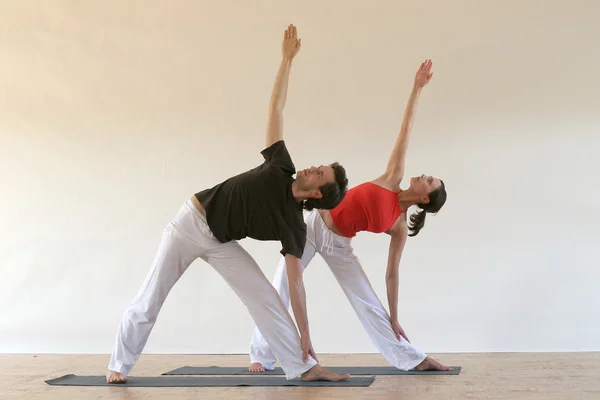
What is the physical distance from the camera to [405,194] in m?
3.16

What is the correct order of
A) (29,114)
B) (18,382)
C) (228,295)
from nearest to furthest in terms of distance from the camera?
(18,382) → (228,295) → (29,114)

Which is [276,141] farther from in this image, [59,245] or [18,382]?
[59,245]

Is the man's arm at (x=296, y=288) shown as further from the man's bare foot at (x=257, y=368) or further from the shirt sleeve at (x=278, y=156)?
the man's bare foot at (x=257, y=368)

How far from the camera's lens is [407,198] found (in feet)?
10.3

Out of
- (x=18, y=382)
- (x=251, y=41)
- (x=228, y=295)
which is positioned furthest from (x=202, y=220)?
(x=251, y=41)

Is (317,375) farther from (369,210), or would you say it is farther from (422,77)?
(422,77)

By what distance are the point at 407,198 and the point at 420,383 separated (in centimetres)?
82

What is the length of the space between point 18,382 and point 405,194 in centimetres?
210

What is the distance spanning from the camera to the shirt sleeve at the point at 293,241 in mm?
2869

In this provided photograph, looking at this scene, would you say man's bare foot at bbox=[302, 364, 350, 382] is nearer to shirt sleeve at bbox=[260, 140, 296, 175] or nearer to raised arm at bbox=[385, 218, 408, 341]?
raised arm at bbox=[385, 218, 408, 341]

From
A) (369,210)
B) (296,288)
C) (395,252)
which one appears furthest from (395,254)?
(296,288)

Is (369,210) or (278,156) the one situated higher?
(278,156)

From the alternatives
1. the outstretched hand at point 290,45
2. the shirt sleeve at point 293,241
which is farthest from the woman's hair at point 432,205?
the outstretched hand at point 290,45

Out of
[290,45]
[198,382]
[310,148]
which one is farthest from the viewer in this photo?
[310,148]
